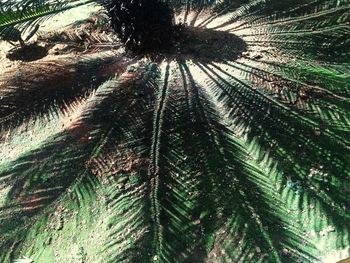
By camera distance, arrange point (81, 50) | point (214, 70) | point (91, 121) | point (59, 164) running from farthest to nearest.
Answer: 1. point (81, 50)
2. point (214, 70)
3. point (91, 121)
4. point (59, 164)

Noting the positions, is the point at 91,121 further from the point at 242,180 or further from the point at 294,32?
the point at 294,32

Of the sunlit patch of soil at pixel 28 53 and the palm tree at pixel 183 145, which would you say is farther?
the sunlit patch of soil at pixel 28 53

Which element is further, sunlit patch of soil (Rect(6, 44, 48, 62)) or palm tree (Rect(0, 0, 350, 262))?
sunlit patch of soil (Rect(6, 44, 48, 62))

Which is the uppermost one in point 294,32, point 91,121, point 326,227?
point 294,32

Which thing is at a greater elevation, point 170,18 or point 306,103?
point 170,18

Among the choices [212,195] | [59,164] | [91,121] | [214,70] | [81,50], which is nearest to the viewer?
[212,195]

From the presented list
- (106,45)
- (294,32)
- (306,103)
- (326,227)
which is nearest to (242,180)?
(326,227)

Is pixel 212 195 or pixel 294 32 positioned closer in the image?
pixel 212 195

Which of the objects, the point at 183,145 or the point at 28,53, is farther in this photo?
the point at 28,53
